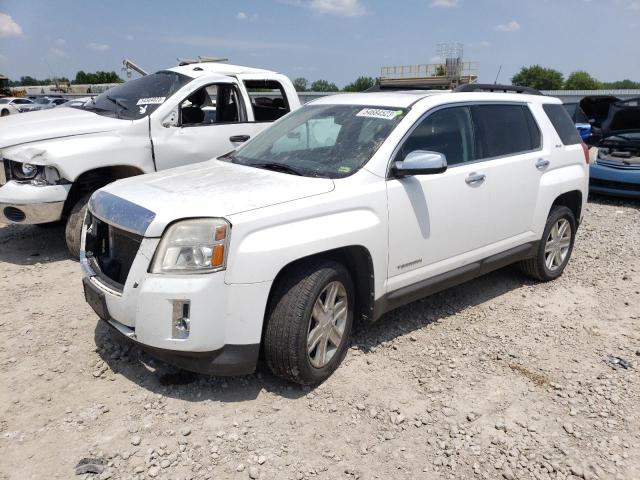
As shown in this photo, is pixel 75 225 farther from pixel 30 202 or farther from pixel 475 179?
pixel 475 179

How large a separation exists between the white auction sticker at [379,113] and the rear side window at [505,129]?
0.82 m

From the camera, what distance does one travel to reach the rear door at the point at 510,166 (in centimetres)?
417

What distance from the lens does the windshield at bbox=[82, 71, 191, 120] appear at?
5.91 metres

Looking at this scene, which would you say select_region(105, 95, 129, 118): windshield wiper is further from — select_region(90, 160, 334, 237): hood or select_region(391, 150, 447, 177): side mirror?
select_region(391, 150, 447, 177): side mirror

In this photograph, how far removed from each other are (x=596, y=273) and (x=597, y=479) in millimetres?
3298

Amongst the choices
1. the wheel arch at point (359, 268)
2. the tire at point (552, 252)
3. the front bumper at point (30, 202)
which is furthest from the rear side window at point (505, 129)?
the front bumper at point (30, 202)

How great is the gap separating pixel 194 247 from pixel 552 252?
3701mm

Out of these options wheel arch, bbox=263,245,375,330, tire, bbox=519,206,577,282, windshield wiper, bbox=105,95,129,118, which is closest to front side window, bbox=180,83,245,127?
windshield wiper, bbox=105,95,129,118

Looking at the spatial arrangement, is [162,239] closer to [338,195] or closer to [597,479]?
[338,195]

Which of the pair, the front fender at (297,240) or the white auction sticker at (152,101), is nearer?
the front fender at (297,240)

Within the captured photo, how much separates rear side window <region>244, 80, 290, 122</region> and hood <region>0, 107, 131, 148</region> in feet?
5.49

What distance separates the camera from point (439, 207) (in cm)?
373

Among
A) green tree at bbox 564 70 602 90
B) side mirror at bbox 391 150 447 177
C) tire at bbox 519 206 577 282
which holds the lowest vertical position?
tire at bbox 519 206 577 282

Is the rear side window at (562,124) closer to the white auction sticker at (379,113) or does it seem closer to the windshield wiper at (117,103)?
the white auction sticker at (379,113)
